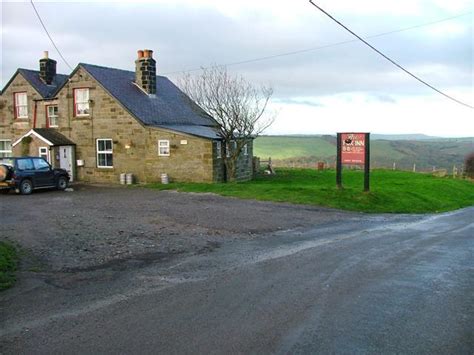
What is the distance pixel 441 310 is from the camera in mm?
6852

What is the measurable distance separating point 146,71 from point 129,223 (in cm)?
2085

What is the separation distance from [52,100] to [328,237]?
26324mm

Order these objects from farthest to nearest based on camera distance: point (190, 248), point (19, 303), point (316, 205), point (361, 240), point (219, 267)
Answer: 1. point (316, 205)
2. point (361, 240)
3. point (190, 248)
4. point (219, 267)
5. point (19, 303)

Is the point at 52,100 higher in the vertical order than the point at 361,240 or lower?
higher

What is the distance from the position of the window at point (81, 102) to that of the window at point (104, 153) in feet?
7.43

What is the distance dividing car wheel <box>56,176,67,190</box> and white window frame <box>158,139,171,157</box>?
551cm

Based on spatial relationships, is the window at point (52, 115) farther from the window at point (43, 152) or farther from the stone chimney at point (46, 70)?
the stone chimney at point (46, 70)

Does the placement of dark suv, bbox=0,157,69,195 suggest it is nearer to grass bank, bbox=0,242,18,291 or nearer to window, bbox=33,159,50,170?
window, bbox=33,159,50,170

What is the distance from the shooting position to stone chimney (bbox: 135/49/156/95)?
3322 cm

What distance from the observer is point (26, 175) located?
24.3 meters

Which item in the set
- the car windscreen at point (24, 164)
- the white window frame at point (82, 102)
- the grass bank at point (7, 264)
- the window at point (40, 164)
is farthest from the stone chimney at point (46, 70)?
the grass bank at point (7, 264)

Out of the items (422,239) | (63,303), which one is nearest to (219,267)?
(63,303)

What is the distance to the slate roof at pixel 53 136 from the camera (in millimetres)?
31391

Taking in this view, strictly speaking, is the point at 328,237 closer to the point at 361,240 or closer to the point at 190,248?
the point at 361,240
